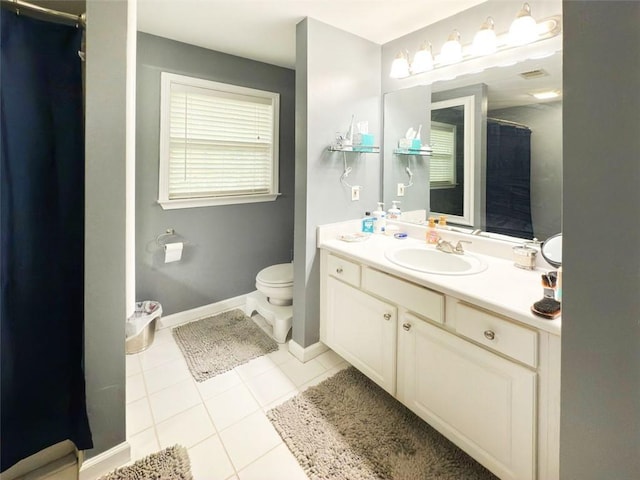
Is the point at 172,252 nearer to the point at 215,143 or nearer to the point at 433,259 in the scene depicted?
the point at 215,143

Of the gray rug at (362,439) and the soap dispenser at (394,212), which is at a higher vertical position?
the soap dispenser at (394,212)

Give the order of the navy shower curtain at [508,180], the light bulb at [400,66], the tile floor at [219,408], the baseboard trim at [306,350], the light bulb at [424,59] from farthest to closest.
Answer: the baseboard trim at [306,350] → the light bulb at [400,66] → the light bulb at [424,59] → the navy shower curtain at [508,180] → the tile floor at [219,408]

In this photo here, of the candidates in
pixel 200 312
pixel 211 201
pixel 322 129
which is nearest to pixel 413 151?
pixel 322 129

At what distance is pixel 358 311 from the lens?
177cm

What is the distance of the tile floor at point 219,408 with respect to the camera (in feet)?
4.49

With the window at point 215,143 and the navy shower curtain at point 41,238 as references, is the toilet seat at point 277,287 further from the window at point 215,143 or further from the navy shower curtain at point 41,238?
the navy shower curtain at point 41,238

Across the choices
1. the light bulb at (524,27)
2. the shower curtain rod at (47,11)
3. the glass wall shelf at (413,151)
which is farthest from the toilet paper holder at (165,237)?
the light bulb at (524,27)

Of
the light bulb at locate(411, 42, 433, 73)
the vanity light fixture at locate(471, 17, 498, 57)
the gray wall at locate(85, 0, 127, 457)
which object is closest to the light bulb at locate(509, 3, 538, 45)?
the vanity light fixture at locate(471, 17, 498, 57)

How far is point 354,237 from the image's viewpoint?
2.05m

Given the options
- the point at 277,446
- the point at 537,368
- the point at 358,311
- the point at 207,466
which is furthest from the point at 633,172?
the point at 207,466

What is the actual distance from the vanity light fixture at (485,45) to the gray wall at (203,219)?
134cm

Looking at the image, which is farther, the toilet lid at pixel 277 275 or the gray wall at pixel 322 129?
the toilet lid at pixel 277 275

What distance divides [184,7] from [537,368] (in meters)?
2.54

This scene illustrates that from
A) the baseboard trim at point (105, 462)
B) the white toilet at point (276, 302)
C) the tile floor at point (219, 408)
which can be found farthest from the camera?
the white toilet at point (276, 302)
